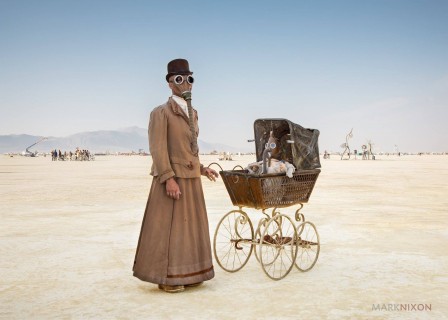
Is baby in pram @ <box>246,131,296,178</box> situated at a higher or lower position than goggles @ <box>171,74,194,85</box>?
lower

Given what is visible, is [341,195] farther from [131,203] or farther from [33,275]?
[33,275]

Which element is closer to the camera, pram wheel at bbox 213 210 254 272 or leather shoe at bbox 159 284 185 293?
leather shoe at bbox 159 284 185 293

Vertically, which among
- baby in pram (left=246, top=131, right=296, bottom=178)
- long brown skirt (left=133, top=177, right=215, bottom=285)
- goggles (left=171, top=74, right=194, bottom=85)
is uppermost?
goggles (left=171, top=74, right=194, bottom=85)

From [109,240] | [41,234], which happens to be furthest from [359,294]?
[41,234]

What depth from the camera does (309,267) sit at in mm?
6238

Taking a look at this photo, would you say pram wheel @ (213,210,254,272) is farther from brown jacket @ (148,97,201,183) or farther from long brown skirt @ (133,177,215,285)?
brown jacket @ (148,97,201,183)

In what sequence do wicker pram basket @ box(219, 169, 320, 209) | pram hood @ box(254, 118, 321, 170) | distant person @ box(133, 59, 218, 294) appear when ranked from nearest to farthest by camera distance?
distant person @ box(133, 59, 218, 294) < wicker pram basket @ box(219, 169, 320, 209) < pram hood @ box(254, 118, 321, 170)

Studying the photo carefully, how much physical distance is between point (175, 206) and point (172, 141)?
0.69m

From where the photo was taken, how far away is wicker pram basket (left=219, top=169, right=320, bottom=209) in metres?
5.51

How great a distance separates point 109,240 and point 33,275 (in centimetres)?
227

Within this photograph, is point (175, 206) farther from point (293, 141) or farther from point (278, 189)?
point (293, 141)

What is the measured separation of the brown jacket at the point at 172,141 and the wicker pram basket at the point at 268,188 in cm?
68

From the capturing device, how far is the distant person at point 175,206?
→ 5027 millimetres

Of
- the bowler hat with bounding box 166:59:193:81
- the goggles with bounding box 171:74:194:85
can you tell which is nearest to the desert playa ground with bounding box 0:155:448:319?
the goggles with bounding box 171:74:194:85
